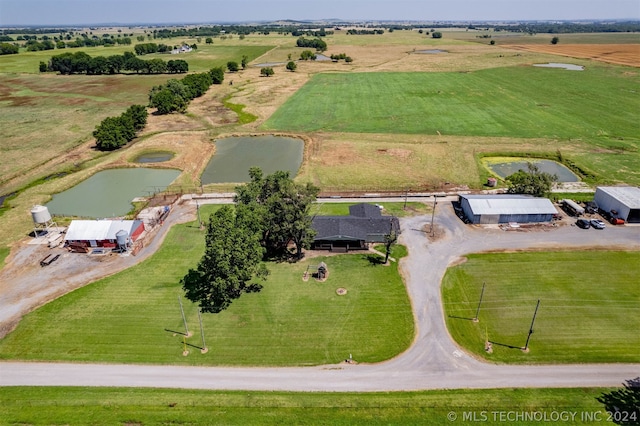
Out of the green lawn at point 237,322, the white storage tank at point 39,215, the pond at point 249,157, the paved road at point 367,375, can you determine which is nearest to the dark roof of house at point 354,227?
the green lawn at point 237,322

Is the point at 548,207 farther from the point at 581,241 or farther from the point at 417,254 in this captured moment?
the point at 417,254

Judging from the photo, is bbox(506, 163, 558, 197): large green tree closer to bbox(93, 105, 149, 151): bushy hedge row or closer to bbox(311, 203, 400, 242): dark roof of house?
bbox(311, 203, 400, 242): dark roof of house

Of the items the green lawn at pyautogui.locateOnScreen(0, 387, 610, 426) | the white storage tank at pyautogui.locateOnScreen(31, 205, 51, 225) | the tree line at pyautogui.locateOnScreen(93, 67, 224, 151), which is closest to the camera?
the green lawn at pyautogui.locateOnScreen(0, 387, 610, 426)

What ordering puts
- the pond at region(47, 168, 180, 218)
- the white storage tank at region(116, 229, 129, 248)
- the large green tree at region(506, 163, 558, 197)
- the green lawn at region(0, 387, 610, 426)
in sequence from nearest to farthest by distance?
the green lawn at region(0, 387, 610, 426), the white storage tank at region(116, 229, 129, 248), the large green tree at region(506, 163, 558, 197), the pond at region(47, 168, 180, 218)

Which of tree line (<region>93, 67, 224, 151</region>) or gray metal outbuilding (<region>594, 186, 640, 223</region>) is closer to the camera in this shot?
gray metal outbuilding (<region>594, 186, 640, 223</region>)

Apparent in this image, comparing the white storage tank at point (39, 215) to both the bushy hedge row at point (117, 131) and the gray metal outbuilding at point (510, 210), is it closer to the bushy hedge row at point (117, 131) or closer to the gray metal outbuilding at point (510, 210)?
the bushy hedge row at point (117, 131)

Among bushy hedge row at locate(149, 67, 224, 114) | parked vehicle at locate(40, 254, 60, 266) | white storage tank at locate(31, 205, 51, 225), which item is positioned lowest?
parked vehicle at locate(40, 254, 60, 266)

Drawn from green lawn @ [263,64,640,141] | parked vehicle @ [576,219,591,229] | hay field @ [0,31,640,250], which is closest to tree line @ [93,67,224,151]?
hay field @ [0,31,640,250]
